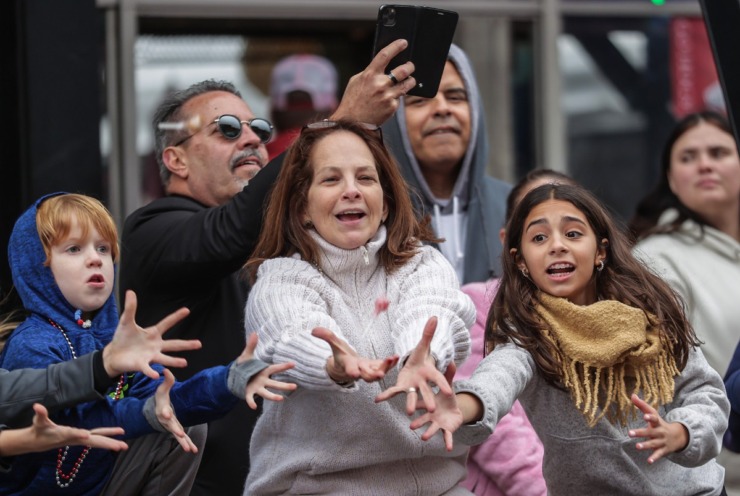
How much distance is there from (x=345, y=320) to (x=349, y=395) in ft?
0.67

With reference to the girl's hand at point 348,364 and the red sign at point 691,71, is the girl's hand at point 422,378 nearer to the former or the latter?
the girl's hand at point 348,364

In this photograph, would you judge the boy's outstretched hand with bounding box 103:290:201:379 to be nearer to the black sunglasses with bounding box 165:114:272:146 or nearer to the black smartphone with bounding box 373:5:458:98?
the black smartphone with bounding box 373:5:458:98

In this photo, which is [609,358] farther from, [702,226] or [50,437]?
[702,226]

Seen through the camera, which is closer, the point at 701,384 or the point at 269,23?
the point at 701,384

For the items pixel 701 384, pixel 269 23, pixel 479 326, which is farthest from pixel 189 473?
pixel 269 23

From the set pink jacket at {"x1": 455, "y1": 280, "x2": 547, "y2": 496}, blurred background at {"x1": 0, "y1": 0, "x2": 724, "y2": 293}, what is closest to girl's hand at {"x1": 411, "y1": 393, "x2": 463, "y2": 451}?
pink jacket at {"x1": 455, "y1": 280, "x2": 547, "y2": 496}

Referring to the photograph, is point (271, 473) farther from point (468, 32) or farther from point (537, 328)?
point (468, 32)

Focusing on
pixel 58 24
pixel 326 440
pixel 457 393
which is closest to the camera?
pixel 457 393

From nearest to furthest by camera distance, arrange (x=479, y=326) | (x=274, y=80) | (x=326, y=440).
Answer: (x=326, y=440) < (x=479, y=326) < (x=274, y=80)

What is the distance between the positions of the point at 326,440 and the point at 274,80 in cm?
368

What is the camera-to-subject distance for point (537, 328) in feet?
12.5

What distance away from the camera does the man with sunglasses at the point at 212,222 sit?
4.18 meters

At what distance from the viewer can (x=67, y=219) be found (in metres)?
3.78

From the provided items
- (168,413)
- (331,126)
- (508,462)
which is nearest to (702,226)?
(508,462)
